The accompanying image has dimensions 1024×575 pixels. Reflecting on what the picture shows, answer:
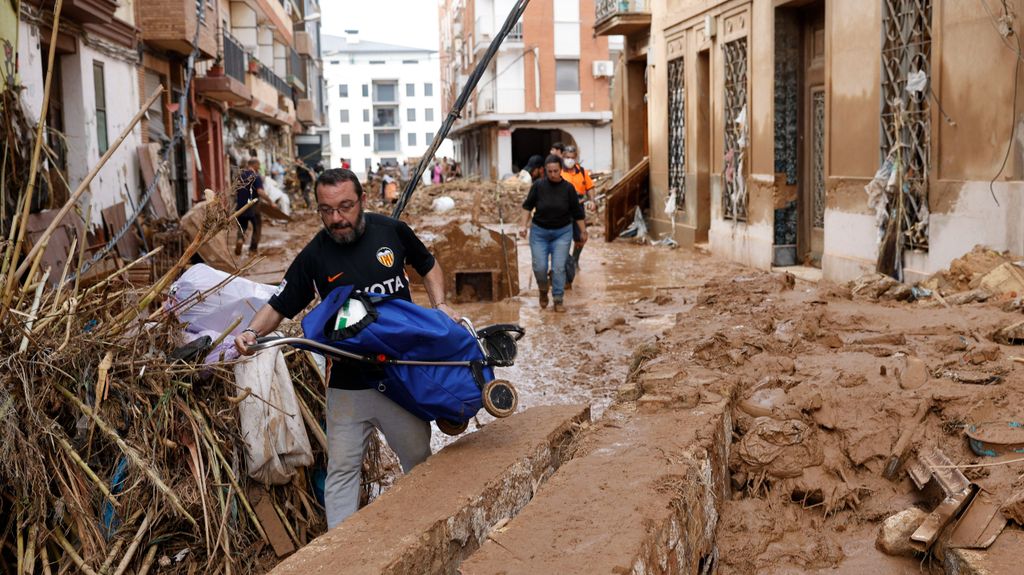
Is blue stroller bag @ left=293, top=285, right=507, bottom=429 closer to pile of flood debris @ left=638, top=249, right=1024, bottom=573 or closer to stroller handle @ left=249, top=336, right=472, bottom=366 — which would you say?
stroller handle @ left=249, top=336, right=472, bottom=366

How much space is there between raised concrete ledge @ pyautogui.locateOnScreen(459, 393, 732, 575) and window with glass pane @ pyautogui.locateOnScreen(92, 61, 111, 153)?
40.7 feet

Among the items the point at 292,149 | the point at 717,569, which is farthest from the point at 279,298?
the point at 292,149

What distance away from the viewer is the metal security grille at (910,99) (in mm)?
9883

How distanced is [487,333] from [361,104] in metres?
91.7

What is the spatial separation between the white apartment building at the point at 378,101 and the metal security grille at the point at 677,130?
7542 cm

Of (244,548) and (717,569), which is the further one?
(244,548)

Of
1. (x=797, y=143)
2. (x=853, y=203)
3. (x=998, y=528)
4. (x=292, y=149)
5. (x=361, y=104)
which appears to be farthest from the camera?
(x=361, y=104)

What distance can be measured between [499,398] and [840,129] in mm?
8454

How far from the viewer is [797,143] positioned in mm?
14141

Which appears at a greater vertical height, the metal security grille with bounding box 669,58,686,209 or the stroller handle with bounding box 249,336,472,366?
the metal security grille with bounding box 669,58,686,209

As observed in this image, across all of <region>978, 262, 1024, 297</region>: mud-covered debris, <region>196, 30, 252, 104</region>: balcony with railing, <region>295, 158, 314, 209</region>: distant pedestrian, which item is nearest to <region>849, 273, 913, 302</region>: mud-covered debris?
<region>978, 262, 1024, 297</region>: mud-covered debris

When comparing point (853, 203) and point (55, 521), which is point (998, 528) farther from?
point (853, 203)

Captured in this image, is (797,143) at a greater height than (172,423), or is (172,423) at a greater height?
(797,143)

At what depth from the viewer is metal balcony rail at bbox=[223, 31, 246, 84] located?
85.9 ft
